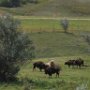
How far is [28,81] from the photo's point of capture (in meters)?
34.4

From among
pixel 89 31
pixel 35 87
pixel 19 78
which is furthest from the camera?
pixel 89 31

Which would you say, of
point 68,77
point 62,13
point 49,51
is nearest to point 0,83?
point 68,77

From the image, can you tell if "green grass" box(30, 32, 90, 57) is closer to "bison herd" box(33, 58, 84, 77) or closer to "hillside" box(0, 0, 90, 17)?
"bison herd" box(33, 58, 84, 77)

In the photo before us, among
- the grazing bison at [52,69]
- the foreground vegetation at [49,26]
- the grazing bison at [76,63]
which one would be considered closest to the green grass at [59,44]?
the foreground vegetation at [49,26]

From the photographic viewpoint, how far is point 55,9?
4847 inches

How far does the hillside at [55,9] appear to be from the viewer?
11994 centimetres

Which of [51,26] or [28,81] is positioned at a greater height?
[28,81]

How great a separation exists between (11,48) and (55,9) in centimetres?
8810

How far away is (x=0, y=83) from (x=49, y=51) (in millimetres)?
32558

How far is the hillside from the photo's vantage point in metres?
120

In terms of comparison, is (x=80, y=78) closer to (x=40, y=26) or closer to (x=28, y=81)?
(x=28, y=81)

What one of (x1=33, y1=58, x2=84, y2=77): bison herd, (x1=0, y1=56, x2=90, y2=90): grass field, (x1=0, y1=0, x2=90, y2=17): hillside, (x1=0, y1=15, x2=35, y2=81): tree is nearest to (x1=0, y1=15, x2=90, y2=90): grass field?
(x1=0, y1=56, x2=90, y2=90): grass field

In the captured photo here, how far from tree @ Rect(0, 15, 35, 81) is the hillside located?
8034cm

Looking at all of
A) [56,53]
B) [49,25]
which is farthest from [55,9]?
[56,53]
